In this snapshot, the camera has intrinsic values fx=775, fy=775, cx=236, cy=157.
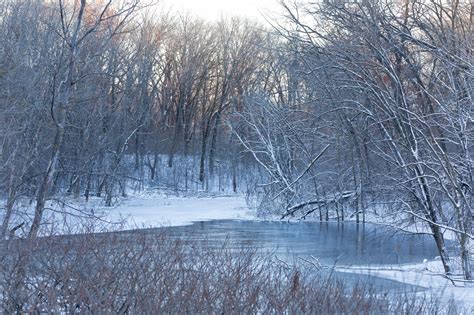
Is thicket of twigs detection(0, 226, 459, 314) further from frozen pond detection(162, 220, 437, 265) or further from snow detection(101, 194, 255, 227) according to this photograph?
snow detection(101, 194, 255, 227)

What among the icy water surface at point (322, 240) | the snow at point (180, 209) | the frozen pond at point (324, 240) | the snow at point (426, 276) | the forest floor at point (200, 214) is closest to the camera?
the snow at point (426, 276)

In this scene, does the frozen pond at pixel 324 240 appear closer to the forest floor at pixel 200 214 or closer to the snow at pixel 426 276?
the forest floor at pixel 200 214

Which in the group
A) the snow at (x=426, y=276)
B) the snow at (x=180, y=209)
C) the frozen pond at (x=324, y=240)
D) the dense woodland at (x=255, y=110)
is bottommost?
the snow at (x=426, y=276)

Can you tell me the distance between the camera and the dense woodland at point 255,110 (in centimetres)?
1673

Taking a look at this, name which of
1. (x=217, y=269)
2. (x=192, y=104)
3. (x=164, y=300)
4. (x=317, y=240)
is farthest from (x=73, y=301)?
(x=192, y=104)

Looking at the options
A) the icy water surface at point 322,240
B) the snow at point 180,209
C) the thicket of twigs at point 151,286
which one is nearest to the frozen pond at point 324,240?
the icy water surface at point 322,240

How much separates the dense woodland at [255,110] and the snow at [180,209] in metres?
1.14

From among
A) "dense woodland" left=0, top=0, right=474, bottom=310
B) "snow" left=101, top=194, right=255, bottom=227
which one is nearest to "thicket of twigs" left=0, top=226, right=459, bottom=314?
"dense woodland" left=0, top=0, right=474, bottom=310

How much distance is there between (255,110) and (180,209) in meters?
5.84

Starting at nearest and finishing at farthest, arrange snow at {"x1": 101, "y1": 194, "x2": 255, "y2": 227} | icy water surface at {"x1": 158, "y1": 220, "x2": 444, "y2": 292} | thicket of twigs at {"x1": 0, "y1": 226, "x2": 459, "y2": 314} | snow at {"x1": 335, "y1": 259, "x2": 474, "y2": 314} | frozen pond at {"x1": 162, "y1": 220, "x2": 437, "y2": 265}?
1. thicket of twigs at {"x1": 0, "y1": 226, "x2": 459, "y2": 314}
2. snow at {"x1": 335, "y1": 259, "x2": 474, "y2": 314}
3. icy water surface at {"x1": 158, "y1": 220, "x2": 444, "y2": 292}
4. frozen pond at {"x1": 162, "y1": 220, "x2": 437, "y2": 265}
5. snow at {"x1": 101, "y1": 194, "x2": 255, "y2": 227}

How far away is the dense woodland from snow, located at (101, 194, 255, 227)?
3.75ft

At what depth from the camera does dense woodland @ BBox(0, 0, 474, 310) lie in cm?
1673

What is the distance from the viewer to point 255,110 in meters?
35.8

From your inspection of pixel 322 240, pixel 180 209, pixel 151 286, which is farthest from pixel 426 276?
pixel 180 209
